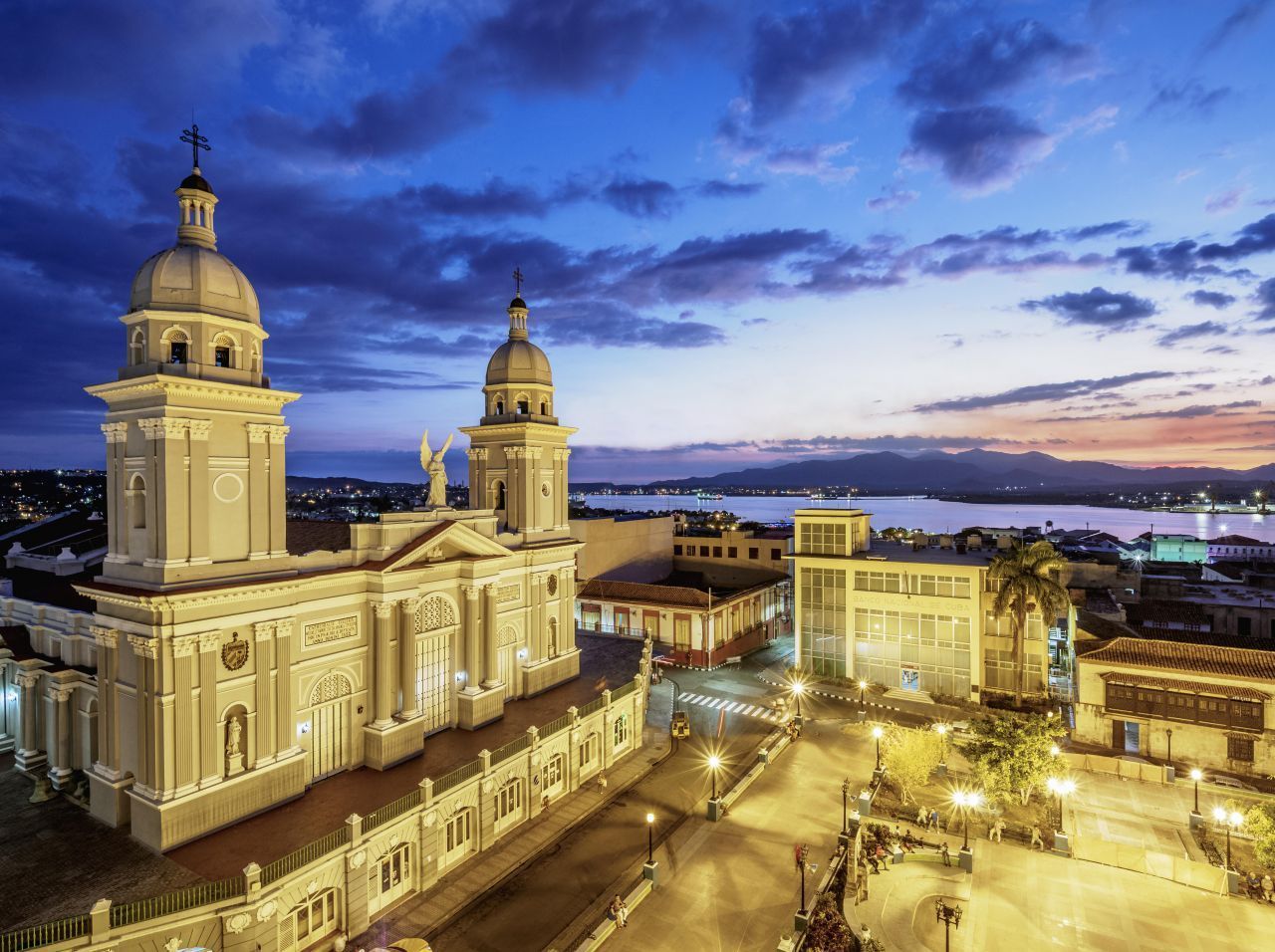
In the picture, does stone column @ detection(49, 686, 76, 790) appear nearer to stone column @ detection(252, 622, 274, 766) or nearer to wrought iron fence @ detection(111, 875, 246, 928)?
stone column @ detection(252, 622, 274, 766)

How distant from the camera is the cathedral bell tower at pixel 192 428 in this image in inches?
734

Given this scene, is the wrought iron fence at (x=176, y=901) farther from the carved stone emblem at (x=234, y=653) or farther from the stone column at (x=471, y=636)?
the stone column at (x=471, y=636)

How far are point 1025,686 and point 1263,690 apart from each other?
1088 centimetres

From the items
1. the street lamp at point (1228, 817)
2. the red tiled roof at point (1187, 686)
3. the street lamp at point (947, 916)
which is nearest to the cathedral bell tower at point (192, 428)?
the street lamp at point (947, 916)

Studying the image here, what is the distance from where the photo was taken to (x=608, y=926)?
18812 mm

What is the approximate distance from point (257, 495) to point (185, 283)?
6911 millimetres

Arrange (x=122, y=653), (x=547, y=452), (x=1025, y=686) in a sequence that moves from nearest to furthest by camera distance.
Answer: (x=122, y=653), (x=547, y=452), (x=1025, y=686)

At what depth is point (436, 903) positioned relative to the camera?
20.1 m

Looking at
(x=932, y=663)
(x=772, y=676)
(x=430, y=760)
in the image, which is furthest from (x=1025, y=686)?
(x=430, y=760)

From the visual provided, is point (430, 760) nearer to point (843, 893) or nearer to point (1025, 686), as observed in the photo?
point (843, 893)

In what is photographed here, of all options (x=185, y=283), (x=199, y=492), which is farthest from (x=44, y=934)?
(x=185, y=283)

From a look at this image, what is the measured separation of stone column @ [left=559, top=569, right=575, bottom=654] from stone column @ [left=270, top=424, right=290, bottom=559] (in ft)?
47.6

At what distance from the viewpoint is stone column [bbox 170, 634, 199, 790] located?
1781 cm

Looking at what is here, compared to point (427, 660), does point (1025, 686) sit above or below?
below
